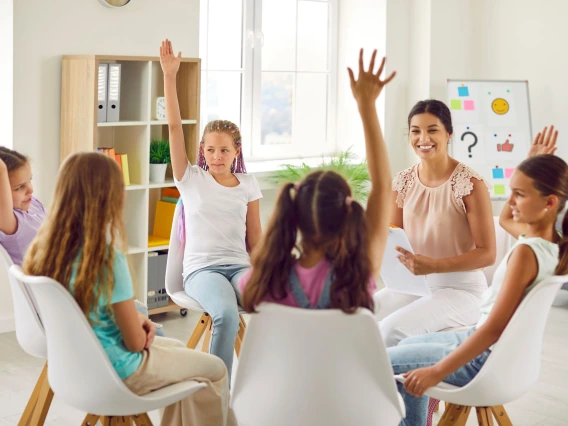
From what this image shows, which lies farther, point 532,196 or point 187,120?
point 187,120

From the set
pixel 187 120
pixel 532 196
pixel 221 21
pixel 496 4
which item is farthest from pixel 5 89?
pixel 496 4

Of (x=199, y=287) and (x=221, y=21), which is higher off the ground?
(x=221, y=21)

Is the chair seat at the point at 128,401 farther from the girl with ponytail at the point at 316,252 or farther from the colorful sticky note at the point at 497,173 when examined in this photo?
the colorful sticky note at the point at 497,173

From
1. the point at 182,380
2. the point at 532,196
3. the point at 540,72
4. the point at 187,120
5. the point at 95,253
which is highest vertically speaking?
the point at 540,72

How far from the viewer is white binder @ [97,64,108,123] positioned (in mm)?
3910

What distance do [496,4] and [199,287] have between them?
3.81 metres

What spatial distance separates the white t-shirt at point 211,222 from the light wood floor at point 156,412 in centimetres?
65

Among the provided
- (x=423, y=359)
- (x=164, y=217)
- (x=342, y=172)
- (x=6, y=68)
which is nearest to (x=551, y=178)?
(x=423, y=359)

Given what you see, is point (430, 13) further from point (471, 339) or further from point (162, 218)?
point (471, 339)

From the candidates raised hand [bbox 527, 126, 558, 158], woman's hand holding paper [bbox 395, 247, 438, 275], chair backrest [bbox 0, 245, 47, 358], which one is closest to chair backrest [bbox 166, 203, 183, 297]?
chair backrest [bbox 0, 245, 47, 358]

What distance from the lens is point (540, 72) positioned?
5.48 m


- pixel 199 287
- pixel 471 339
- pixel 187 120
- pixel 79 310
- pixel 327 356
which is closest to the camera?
pixel 327 356

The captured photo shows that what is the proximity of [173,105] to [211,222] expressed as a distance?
1.54 ft

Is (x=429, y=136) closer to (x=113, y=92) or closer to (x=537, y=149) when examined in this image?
(x=537, y=149)
